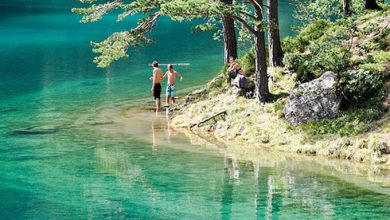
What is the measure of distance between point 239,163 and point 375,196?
376 centimetres

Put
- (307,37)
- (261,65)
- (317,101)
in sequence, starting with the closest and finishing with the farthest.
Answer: (317,101) → (261,65) → (307,37)

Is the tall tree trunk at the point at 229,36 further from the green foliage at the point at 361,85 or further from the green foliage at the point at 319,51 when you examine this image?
the green foliage at the point at 361,85

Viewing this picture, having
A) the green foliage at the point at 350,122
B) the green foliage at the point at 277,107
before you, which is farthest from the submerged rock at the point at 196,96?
the green foliage at the point at 350,122

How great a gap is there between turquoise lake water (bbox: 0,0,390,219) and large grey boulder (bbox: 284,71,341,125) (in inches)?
61.9

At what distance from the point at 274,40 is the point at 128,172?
260 inches

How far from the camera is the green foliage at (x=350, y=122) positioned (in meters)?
15.9

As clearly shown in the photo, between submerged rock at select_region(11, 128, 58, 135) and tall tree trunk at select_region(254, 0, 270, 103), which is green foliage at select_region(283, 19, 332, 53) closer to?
tall tree trunk at select_region(254, 0, 270, 103)

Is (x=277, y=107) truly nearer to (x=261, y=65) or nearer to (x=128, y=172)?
(x=261, y=65)

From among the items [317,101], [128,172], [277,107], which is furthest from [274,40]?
[128,172]

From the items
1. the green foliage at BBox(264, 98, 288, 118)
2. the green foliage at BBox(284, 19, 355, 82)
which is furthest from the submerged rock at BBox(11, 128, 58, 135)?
the green foliage at BBox(284, 19, 355, 82)

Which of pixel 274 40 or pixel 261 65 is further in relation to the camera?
pixel 274 40

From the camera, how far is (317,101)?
16.9 m

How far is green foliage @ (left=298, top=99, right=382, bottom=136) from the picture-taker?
15.9 metres

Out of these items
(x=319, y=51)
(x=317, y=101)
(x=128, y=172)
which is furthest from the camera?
(x=319, y=51)
